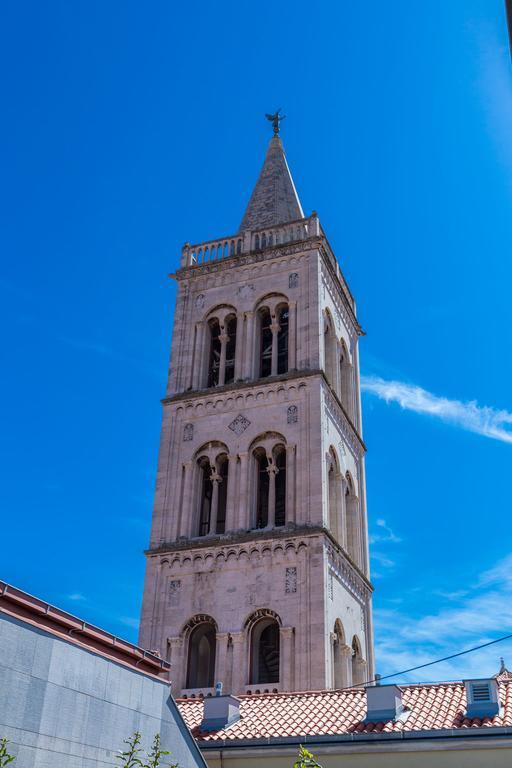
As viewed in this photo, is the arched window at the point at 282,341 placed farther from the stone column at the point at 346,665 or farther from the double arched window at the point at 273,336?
the stone column at the point at 346,665

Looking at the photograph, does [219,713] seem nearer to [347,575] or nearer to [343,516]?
[347,575]

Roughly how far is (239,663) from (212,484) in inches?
301

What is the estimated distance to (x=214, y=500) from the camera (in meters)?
33.8

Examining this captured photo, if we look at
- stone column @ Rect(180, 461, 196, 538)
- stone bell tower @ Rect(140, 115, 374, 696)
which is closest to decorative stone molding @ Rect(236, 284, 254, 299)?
stone bell tower @ Rect(140, 115, 374, 696)

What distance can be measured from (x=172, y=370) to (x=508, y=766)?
22.9m

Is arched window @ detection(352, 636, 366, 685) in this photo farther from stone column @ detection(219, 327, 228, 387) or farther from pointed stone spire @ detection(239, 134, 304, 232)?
pointed stone spire @ detection(239, 134, 304, 232)

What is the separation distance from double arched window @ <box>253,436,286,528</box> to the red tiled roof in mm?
9861

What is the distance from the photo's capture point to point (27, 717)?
536 inches

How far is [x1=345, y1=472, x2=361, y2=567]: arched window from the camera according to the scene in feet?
119

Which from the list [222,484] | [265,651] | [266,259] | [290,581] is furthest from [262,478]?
[266,259]

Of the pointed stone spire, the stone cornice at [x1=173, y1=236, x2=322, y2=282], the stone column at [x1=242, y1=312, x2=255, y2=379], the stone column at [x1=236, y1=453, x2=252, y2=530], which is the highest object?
the pointed stone spire

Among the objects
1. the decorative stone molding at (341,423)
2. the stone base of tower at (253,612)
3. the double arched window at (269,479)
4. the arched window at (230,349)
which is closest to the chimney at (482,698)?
the stone base of tower at (253,612)

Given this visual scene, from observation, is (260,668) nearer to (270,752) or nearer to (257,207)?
(270,752)

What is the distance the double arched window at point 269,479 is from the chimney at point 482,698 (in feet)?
43.8
